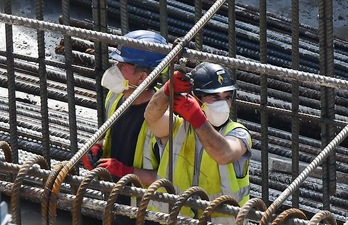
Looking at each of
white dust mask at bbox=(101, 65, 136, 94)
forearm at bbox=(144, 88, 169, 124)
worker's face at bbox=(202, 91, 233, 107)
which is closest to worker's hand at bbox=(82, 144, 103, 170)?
white dust mask at bbox=(101, 65, 136, 94)

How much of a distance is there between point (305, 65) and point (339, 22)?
5.82 feet

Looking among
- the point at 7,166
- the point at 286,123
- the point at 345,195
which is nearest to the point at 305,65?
the point at 286,123

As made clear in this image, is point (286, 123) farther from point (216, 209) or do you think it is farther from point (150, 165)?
point (216, 209)

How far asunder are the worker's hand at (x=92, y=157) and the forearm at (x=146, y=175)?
0.26 metres

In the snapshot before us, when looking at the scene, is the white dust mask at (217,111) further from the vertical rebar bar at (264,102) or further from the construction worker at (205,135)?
the vertical rebar bar at (264,102)

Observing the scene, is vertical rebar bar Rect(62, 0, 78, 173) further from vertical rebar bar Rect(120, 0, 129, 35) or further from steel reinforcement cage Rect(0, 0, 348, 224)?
vertical rebar bar Rect(120, 0, 129, 35)

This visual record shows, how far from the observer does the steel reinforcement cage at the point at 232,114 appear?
5410mm

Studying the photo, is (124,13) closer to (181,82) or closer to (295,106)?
(295,106)

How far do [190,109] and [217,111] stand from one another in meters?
0.20

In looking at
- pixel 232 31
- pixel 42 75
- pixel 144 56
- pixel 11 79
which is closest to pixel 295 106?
pixel 232 31

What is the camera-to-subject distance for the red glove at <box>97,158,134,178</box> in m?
6.80

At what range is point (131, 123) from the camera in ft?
22.8

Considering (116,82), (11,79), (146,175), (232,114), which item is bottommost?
(146,175)

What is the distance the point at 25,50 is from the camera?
10.4 meters
